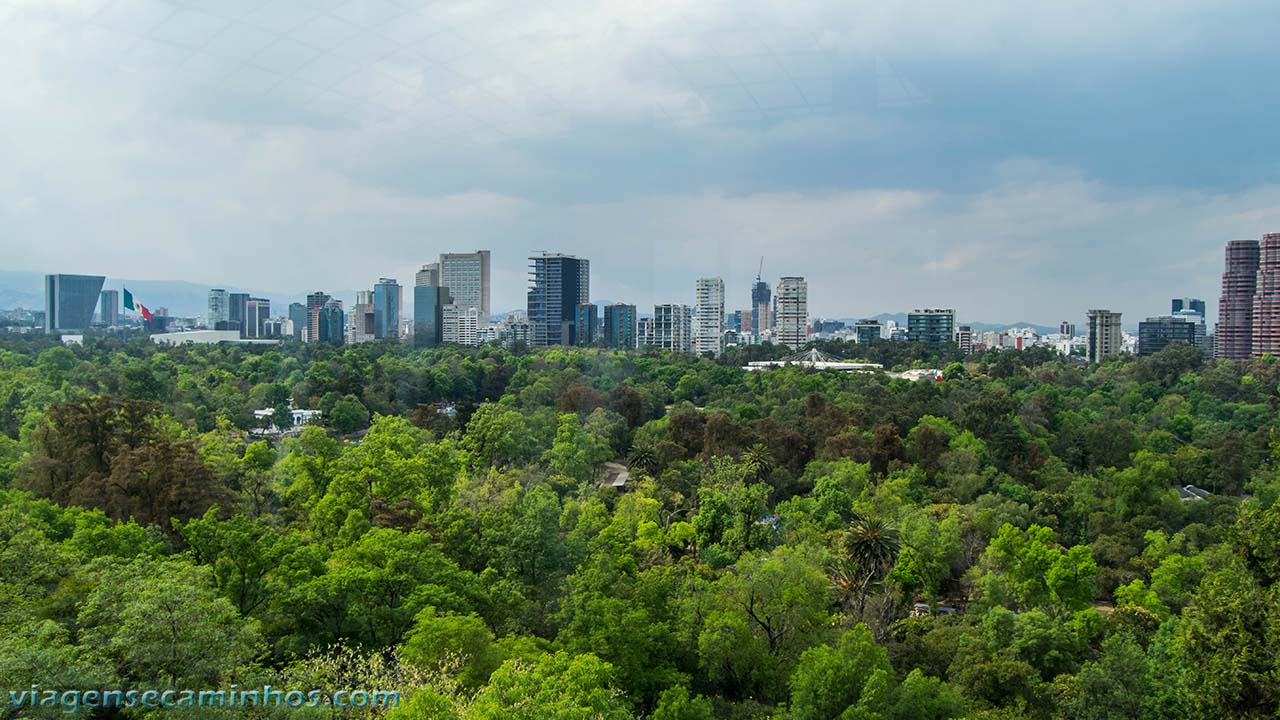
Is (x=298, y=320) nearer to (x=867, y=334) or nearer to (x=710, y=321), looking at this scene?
(x=710, y=321)

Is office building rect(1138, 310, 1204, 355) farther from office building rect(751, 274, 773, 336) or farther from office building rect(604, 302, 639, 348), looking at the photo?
office building rect(604, 302, 639, 348)

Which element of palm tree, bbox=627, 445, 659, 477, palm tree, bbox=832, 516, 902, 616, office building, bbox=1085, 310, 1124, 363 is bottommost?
palm tree, bbox=832, 516, 902, 616

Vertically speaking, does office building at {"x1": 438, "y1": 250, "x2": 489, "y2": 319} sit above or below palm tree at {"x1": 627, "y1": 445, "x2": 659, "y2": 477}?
above

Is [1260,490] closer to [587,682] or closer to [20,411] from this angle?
[587,682]

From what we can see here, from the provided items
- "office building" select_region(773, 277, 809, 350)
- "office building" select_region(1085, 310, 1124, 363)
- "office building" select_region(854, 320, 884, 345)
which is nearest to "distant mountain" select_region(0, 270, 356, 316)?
"office building" select_region(773, 277, 809, 350)

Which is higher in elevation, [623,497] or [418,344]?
[418,344]

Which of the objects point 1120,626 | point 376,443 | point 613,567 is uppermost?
point 376,443

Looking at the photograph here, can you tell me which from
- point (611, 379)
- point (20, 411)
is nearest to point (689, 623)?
point (20, 411)
